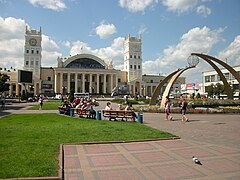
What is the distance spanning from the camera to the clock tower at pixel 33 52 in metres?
98.0

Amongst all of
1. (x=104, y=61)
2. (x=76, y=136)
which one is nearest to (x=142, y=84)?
(x=104, y=61)

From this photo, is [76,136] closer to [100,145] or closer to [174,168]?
[100,145]

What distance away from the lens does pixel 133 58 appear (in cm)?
11250

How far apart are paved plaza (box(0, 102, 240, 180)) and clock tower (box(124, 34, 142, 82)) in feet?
332

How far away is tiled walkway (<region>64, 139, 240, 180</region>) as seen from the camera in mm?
5527

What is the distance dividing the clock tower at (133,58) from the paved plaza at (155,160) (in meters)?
101

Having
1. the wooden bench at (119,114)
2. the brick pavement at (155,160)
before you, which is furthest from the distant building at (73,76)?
the brick pavement at (155,160)

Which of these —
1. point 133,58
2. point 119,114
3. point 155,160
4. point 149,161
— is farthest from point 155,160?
point 133,58

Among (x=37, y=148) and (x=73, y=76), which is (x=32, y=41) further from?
(x=37, y=148)

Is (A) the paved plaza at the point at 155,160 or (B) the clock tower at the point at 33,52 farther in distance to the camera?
(B) the clock tower at the point at 33,52

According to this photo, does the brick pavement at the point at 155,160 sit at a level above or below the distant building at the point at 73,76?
below

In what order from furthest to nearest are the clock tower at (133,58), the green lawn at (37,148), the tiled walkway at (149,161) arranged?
the clock tower at (133,58) < the tiled walkway at (149,161) < the green lawn at (37,148)

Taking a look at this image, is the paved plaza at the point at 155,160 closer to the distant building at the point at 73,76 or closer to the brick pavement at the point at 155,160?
the brick pavement at the point at 155,160

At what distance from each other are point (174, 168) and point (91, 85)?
305 ft
